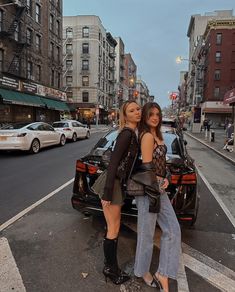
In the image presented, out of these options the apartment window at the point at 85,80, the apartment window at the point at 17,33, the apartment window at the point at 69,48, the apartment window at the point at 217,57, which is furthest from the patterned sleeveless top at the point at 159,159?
the apartment window at the point at 69,48

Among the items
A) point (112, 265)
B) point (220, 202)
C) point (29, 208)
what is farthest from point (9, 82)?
point (112, 265)

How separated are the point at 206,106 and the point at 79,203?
56.3m

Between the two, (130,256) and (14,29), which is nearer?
(130,256)

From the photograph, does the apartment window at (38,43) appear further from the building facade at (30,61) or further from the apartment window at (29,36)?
the apartment window at (29,36)

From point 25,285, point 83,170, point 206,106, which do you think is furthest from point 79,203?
point 206,106

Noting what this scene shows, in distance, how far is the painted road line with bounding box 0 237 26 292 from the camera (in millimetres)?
2984

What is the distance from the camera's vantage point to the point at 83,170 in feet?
14.3

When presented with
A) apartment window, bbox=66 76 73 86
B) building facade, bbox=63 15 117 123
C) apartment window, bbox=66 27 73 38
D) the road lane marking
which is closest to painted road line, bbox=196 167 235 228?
the road lane marking

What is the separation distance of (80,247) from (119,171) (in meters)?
1.68

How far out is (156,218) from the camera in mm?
2895

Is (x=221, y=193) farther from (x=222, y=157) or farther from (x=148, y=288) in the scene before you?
(x=222, y=157)

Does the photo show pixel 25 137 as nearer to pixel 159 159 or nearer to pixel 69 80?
pixel 159 159

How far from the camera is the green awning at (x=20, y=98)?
23.5m

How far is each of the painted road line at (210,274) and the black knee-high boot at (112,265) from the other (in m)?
0.86
